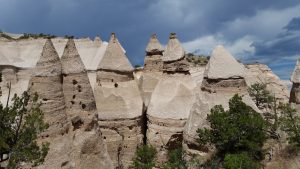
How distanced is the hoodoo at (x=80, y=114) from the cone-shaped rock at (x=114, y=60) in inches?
251

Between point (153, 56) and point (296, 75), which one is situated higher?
point (153, 56)

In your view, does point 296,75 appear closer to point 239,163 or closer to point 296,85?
point 296,85

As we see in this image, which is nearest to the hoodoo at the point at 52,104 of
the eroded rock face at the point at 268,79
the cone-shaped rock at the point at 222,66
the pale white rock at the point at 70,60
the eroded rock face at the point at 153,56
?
the pale white rock at the point at 70,60

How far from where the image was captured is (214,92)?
20625 millimetres

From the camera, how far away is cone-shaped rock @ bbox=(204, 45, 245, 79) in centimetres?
2056

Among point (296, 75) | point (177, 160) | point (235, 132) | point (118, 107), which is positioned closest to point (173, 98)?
point (118, 107)

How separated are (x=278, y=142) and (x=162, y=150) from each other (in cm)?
611

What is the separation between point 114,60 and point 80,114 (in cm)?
733

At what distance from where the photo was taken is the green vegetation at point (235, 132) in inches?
695

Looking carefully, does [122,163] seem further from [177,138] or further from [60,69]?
[60,69]

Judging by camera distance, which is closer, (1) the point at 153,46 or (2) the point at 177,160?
(2) the point at 177,160

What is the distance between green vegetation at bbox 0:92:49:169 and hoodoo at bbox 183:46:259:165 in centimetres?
805

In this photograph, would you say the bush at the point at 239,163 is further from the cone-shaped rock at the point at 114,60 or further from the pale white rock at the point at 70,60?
the cone-shaped rock at the point at 114,60

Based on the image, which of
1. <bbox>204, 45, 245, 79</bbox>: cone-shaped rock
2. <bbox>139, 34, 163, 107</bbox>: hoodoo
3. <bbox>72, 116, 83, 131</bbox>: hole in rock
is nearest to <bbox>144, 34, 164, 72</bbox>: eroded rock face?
<bbox>139, 34, 163, 107</bbox>: hoodoo
